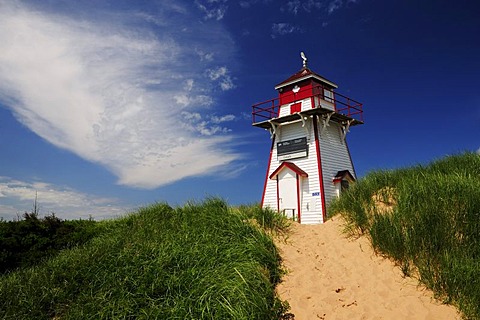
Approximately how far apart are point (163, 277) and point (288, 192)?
11.8 metres

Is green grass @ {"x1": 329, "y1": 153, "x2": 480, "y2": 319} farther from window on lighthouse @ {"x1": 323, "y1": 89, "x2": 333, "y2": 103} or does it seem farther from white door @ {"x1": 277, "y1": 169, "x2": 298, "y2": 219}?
window on lighthouse @ {"x1": 323, "y1": 89, "x2": 333, "y2": 103}

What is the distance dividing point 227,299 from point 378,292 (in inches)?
155

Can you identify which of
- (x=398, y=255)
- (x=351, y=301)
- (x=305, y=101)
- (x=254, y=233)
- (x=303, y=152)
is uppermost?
(x=305, y=101)

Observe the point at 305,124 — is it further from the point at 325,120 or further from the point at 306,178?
the point at 306,178

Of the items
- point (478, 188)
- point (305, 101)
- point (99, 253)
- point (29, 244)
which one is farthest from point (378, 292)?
point (305, 101)

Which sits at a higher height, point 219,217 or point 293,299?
point 219,217

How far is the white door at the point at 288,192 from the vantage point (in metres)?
18.7

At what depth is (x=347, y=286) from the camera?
8.72m

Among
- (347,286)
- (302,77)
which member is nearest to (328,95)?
(302,77)

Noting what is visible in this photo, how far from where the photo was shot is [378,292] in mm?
8344

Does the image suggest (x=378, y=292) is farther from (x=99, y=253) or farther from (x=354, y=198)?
(x=99, y=253)

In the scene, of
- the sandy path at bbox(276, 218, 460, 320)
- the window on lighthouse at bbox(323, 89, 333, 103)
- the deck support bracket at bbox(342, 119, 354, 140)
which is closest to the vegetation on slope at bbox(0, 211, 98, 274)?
the sandy path at bbox(276, 218, 460, 320)

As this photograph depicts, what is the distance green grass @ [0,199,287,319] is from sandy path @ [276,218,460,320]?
2.04 ft

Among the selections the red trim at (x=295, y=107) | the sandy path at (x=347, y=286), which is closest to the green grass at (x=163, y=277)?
the sandy path at (x=347, y=286)
